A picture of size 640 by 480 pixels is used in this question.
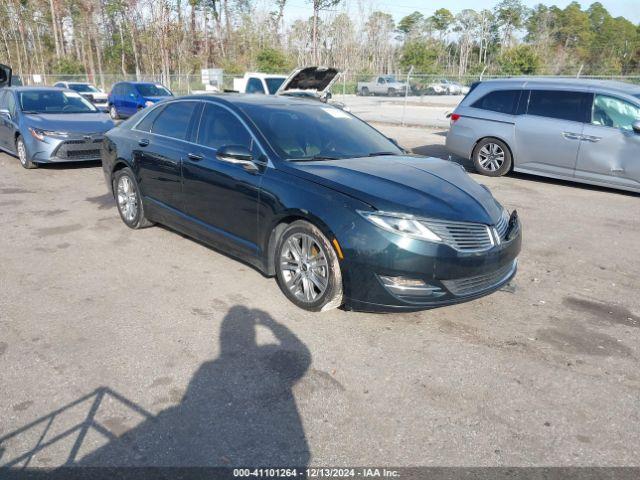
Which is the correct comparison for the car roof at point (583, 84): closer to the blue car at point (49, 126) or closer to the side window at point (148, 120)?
the side window at point (148, 120)

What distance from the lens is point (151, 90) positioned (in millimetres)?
20016

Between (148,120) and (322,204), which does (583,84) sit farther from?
(148,120)

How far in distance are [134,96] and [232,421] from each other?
63.0 feet

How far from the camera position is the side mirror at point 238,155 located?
4.14m

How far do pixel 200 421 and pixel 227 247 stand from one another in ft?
6.98

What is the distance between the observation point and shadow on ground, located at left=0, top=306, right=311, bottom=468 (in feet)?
8.07

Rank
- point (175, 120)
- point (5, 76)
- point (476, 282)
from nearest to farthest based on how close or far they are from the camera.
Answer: point (476, 282), point (175, 120), point (5, 76)

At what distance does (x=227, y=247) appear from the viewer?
15.2 ft

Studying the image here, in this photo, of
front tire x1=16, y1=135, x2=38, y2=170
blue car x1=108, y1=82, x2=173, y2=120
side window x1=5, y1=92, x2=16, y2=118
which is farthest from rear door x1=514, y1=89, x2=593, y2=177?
blue car x1=108, y1=82, x2=173, y2=120

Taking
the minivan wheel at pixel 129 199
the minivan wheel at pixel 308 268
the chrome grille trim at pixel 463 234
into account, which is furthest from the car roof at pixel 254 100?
the chrome grille trim at pixel 463 234

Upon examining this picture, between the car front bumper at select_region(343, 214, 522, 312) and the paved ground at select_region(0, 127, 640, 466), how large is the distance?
0.97ft

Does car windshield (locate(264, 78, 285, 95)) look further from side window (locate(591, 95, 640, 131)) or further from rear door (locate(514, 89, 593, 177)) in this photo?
side window (locate(591, 95, 640, 131))

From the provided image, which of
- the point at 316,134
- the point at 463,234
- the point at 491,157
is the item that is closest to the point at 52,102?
the point at 316,134

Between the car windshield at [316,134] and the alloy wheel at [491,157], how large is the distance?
5025mm
